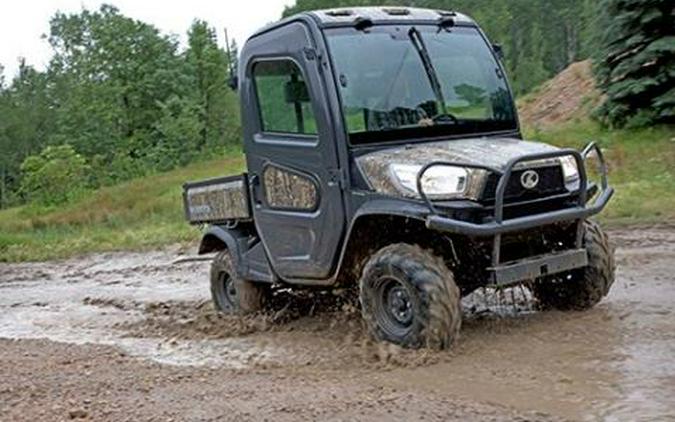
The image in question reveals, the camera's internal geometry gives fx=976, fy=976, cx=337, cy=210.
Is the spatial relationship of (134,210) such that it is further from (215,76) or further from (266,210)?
(215,76)

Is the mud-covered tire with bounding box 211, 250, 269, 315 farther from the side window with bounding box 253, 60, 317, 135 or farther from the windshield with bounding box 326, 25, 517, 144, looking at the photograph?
the windshield with bounding box 326, 25, 517, 144

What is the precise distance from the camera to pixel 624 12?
2188 cm

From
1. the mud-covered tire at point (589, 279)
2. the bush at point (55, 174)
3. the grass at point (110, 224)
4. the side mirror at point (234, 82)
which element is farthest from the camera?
the bush at point (55, 174)

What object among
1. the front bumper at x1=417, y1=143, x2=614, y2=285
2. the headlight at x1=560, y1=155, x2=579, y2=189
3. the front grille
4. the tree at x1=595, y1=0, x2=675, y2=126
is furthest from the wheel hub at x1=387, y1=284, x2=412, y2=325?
the tree at x1=595, y1=0, x2=675, y2=126

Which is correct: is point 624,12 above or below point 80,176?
above

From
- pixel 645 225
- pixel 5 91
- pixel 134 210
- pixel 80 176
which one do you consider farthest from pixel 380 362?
pixel 5 91

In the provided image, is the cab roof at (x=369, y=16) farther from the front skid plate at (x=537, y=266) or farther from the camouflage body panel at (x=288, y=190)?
the front skid plate at (x=537, y=266)

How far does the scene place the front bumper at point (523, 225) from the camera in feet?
21.3

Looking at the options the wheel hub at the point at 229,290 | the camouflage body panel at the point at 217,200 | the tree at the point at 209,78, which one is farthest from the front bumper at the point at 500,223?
the tree at the point at 209,78

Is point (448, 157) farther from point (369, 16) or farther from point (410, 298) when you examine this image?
point (369, 16)

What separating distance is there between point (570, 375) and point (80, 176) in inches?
2069

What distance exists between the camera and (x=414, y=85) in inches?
303

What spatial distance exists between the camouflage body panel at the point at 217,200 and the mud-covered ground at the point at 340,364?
99 centimetres

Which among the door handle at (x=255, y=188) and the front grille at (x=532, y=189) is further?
the door handle at (x=255, y=188)
